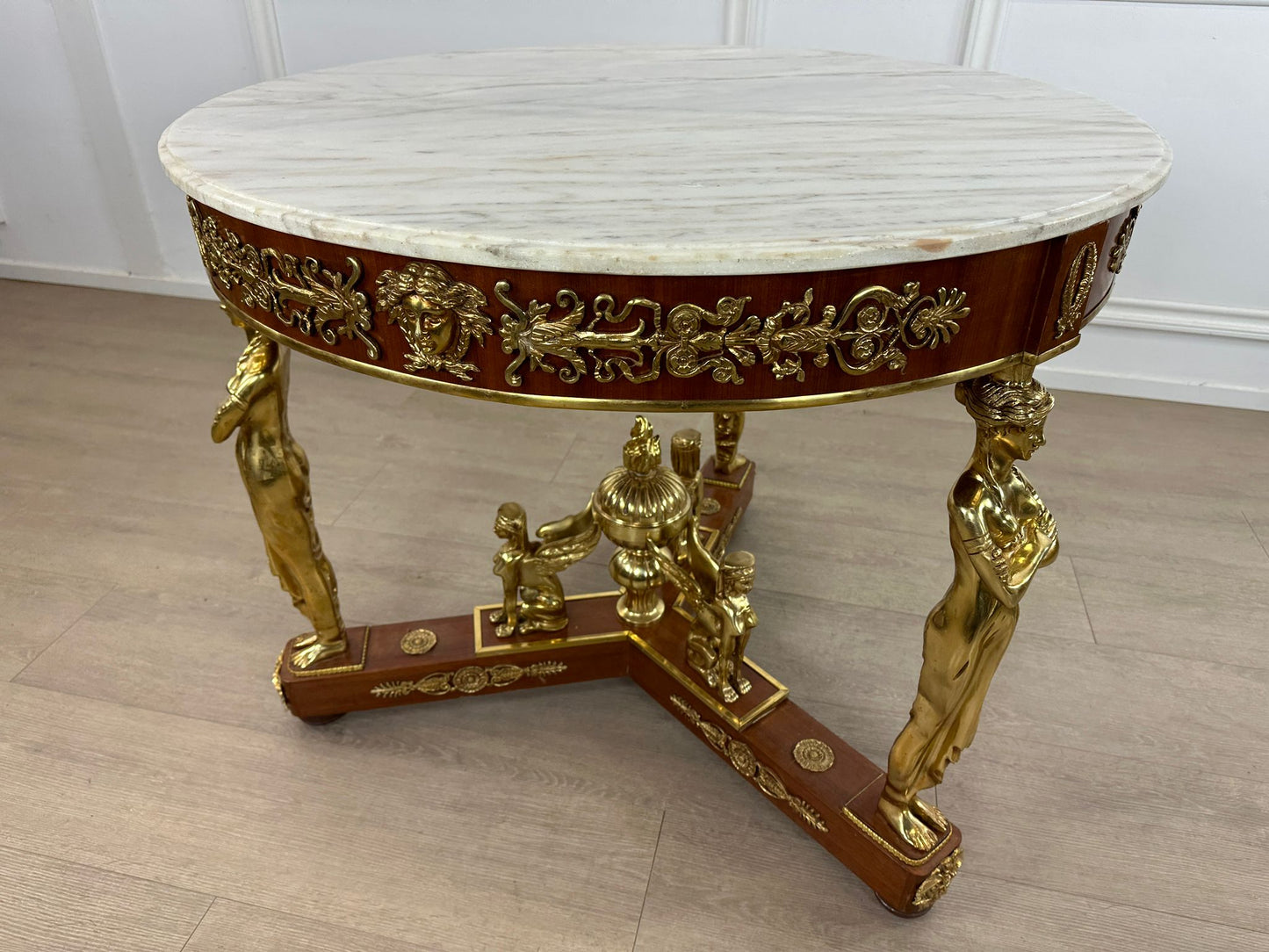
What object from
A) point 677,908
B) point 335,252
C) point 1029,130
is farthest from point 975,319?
point 677,908

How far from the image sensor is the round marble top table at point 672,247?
2.17 ft

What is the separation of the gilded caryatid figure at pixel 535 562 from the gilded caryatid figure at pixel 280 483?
249 mm

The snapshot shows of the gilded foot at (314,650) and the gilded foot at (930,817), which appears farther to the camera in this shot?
the gilded foot at (314,650)

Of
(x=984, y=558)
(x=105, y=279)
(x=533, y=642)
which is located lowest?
(x=105, y=279)

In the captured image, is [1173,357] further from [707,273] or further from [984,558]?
[707,273]

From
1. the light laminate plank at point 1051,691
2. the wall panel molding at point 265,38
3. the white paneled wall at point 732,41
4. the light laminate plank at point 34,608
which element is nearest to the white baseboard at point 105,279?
the white paneled wall at point 732,41

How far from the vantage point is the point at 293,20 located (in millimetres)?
2270

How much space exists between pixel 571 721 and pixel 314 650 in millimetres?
397

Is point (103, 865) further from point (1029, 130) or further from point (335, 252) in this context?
point (1029, 130)

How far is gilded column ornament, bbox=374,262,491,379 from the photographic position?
27.1 inches

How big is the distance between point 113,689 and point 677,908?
0.95m

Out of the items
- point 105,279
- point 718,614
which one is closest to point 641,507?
point 718,614

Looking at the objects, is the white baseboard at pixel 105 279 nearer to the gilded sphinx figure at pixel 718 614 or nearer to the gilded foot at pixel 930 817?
the gilded sphinx figure at pixel 718 614

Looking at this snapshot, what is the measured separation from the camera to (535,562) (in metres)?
1.29
